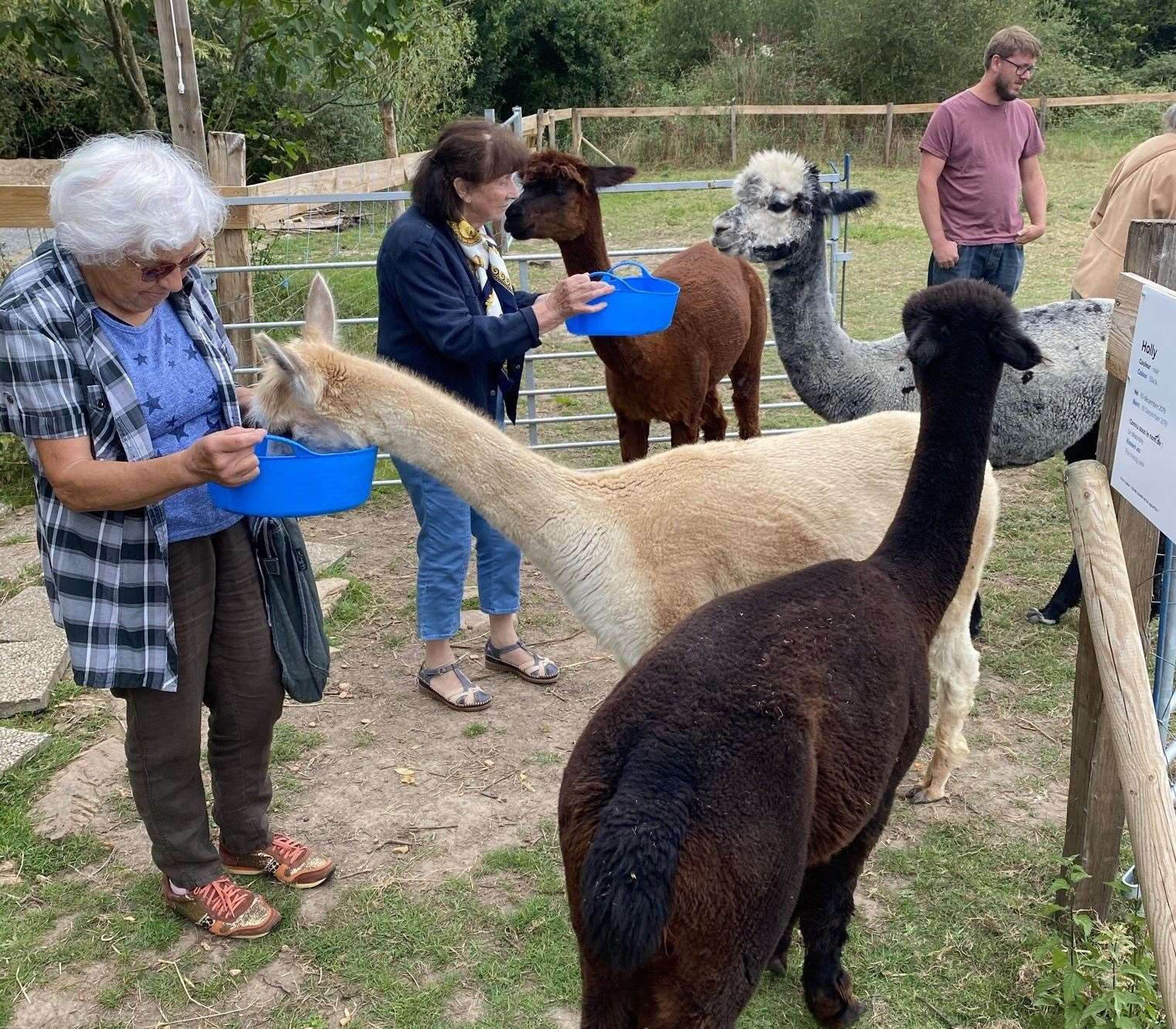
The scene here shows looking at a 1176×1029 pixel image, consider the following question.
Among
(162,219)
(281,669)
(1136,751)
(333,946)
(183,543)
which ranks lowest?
(333,946)

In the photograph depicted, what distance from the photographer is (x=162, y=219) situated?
7.06 feet

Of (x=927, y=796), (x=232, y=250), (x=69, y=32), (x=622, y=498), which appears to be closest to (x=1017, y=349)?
(x=622, y=498)

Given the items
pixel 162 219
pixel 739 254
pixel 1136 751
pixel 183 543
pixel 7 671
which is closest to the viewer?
pixel 1136 751

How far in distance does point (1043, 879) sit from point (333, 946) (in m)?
2.11

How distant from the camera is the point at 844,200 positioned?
482 cm

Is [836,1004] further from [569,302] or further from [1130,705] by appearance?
[569,302]

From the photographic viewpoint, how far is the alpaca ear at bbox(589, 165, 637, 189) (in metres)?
4.89

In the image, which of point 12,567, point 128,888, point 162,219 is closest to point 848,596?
point 162,219

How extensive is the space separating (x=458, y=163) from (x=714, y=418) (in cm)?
314

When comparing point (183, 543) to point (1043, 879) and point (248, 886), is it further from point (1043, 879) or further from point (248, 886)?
point (1043, 879)

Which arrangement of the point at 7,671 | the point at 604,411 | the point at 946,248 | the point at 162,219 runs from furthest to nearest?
1. the point at 604,411
2. the point at 946,248
3. the point at 7,671
4. the point at 162,219

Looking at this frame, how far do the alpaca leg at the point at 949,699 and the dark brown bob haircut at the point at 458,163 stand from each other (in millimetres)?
2067

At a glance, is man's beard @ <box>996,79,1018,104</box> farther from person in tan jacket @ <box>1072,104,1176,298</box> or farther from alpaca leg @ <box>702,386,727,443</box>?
alpaca leg @ <box>702,386,727,443</box>

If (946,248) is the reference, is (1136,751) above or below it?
below
